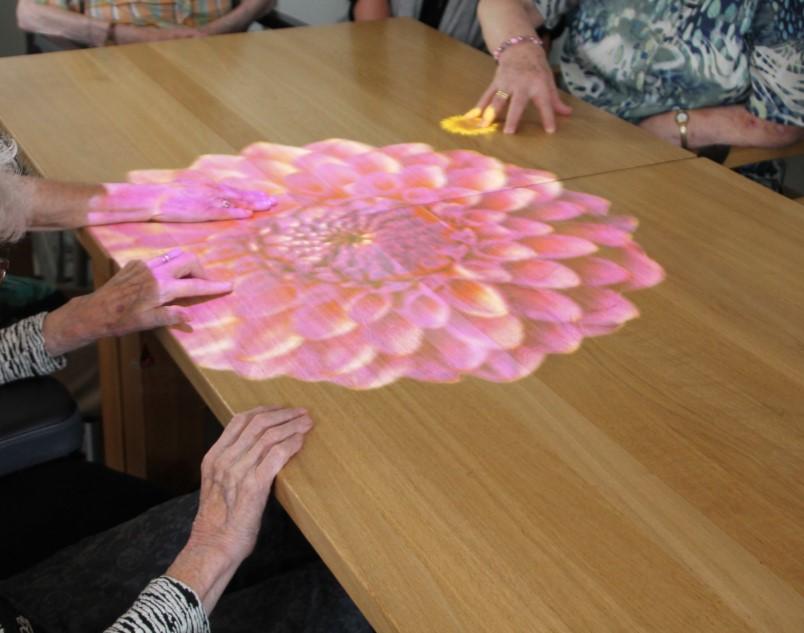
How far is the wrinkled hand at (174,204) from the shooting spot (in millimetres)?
1486

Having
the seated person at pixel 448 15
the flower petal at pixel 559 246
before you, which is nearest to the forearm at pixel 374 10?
the seated person at pixel 448 15

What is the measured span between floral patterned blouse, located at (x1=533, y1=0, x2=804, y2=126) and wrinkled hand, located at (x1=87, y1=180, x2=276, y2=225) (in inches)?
34.8

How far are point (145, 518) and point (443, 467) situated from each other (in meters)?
0.55

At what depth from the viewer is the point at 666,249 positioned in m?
1.46

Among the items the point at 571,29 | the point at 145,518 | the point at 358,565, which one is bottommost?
the point at 145,518

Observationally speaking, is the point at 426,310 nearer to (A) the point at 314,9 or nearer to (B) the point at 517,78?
(B) the point at 517,78

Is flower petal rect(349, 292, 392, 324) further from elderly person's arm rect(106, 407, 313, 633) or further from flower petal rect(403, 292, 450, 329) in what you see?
elderly person's arm rect(106, 407, 313, 633)

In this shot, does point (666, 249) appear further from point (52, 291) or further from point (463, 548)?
point (52, 291)

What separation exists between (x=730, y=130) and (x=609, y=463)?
3.75 ft

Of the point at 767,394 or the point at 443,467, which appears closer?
the point at 443,467

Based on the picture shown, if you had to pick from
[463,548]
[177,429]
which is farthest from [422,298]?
[177,429]

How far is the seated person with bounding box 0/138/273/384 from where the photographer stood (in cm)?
136

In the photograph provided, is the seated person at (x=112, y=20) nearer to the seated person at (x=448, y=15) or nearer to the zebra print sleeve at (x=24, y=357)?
the seated person at (x=448, y=15)

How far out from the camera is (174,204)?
1.49 meters
